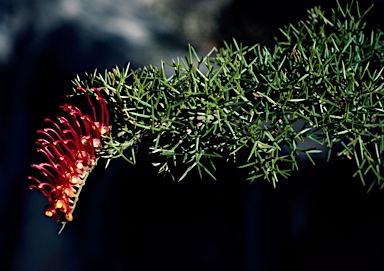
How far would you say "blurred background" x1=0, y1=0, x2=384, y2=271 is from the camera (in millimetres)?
1169

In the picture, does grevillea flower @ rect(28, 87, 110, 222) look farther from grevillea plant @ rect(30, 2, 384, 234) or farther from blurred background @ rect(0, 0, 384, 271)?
blurred background @ rect(0, 0, 384, 271)

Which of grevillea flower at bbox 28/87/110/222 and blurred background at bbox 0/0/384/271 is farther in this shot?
blurred background at bbox 0/0/384/271

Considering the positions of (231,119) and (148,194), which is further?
(148,194)

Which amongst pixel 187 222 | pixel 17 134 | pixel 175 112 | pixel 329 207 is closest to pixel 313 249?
pixel 329 207

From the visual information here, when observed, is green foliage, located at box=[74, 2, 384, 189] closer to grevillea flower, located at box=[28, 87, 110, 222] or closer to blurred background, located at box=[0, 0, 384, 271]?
grevillea flower, located at box=[28, 87, 110, 222]

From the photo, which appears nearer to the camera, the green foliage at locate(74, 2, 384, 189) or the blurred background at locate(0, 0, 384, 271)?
the green foliage at locate(74, 2, 384, 189)

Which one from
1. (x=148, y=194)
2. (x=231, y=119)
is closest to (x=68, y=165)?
(x=231, y=119)

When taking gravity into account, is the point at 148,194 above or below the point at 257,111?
above

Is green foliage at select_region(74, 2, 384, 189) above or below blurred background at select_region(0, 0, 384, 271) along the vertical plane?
below

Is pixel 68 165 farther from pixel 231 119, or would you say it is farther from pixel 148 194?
pixel 148 194

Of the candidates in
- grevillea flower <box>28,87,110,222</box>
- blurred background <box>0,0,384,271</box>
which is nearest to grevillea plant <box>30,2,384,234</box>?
grevillea flower <box>28,87,110,222</box>

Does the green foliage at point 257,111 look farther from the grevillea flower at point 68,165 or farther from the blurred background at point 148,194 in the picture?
the blurred background at point 148,194

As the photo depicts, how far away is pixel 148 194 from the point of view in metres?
1.19

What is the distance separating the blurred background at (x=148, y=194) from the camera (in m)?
1.17
